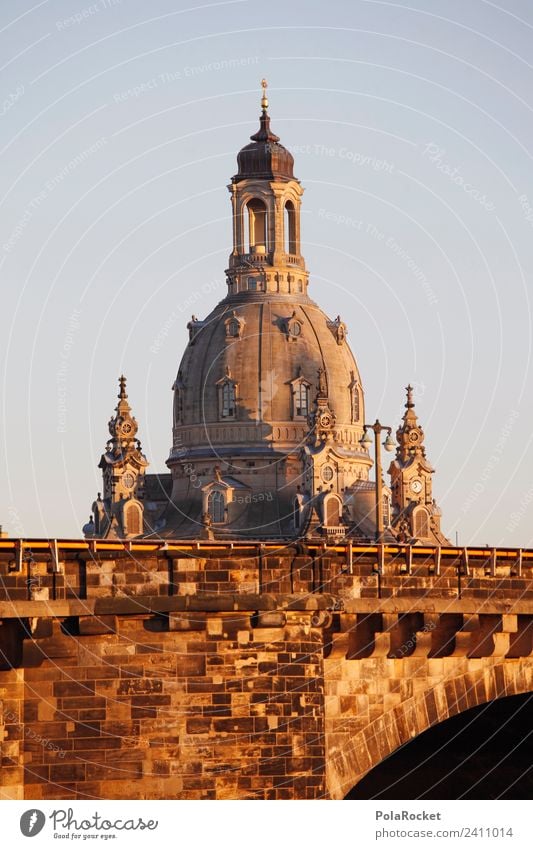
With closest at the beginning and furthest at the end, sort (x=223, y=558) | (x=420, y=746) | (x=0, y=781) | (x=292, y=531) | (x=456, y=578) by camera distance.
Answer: (x=0, y=781) < (x=223, y=558) < (x=456, y=578) < (x=420, y=746) < (x=292, y=531)

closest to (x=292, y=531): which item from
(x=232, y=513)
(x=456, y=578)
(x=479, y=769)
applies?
(x=232, y=513)

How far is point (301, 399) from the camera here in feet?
616

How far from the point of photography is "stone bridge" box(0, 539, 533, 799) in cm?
4228

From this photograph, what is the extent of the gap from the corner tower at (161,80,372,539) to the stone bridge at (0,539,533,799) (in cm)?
13295

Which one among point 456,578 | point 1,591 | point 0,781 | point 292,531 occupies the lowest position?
point 0,781

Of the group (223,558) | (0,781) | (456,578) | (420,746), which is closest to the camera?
(0,781)

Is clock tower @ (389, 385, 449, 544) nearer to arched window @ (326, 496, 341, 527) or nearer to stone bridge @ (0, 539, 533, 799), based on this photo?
arched window @ (326, 496, 341, 527)

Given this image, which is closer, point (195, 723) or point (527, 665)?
point (195, 723)

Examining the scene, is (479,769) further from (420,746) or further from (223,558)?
(223,558)

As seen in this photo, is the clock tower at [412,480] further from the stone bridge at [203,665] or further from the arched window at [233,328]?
the stone bridge at [203,665]

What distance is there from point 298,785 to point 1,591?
22.9 feet

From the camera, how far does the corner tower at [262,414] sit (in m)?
182

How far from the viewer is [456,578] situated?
160ft

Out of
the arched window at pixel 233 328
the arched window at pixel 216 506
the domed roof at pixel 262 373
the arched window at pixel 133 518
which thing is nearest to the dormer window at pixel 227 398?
the domed roof at pixel 262 373
